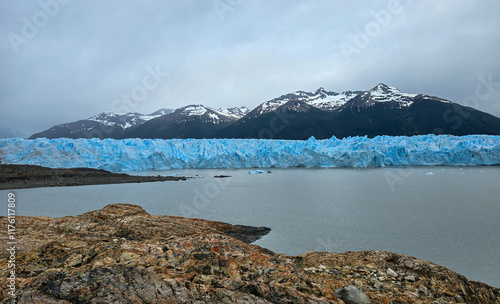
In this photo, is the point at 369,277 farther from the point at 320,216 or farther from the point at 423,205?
the point at 423,205

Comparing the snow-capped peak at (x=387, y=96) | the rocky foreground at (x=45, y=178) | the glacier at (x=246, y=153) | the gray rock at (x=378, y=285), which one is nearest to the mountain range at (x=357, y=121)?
the snow-capped peak at (x=387, y=96)

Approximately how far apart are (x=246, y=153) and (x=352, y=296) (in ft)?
95.5

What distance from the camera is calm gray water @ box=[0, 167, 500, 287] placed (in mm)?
6234

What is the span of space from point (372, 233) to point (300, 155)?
2383 centimetres

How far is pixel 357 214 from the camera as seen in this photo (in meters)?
9.80

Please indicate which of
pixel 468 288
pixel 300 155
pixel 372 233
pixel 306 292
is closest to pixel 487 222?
pixel 372 233

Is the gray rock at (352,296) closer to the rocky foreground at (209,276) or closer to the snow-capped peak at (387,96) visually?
the rocky foreground at (209,276)

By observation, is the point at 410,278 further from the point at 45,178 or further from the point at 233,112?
the point at 233,112

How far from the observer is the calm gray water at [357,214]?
6234 mm

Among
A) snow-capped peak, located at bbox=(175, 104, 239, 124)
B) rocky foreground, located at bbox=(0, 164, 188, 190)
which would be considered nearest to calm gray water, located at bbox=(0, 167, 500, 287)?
rocky foreground, located at bbox=(0, 164, 188, 190)

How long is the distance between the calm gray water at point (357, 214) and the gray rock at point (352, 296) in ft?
9.73

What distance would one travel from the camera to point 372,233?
24.6ft

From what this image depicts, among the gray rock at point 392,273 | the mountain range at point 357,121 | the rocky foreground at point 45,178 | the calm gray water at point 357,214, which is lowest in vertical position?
the rocky foreground at point 45,178

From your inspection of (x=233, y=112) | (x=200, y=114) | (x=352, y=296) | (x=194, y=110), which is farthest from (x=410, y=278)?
(x=233, y=112)
